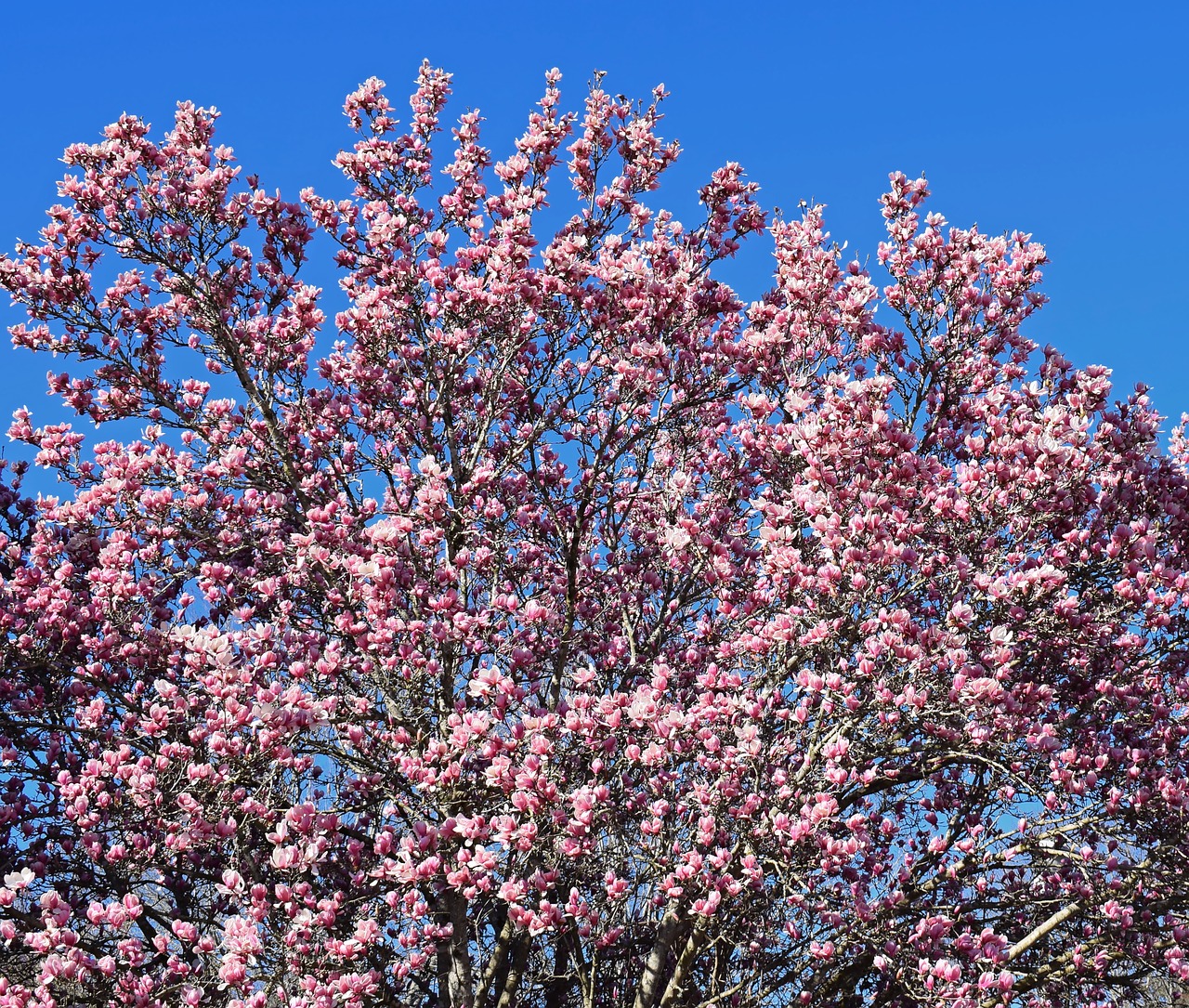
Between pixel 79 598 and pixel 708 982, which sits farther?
pixel 708 982

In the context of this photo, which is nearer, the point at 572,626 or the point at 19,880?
the point at 19,880

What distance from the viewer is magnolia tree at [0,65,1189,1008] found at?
7.60 metres

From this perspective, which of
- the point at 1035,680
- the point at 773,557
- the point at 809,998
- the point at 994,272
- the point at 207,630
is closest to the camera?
the point at 207,630

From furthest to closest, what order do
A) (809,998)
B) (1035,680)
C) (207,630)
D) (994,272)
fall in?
(994,272), (809,998), (1035,680), (207,630)

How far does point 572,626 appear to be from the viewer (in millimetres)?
10266

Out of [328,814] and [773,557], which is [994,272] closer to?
[773,557]

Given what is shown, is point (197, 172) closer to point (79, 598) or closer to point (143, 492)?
point (143, 492)

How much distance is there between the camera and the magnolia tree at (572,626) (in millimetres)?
7602

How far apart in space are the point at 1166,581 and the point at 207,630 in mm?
7013

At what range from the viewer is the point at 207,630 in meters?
7.43

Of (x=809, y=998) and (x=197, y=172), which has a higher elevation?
(x=197, y=172)

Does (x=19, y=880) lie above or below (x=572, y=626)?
below

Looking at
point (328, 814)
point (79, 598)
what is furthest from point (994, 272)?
point (79, 598)

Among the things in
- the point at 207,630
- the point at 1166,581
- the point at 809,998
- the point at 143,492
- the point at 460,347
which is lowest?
the point at 809,998
